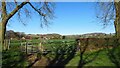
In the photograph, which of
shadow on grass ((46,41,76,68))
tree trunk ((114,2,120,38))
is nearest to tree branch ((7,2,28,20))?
shadow on grass ((46,41,76,68))

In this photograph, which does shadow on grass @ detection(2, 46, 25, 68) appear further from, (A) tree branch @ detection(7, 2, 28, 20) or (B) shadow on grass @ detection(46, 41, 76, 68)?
(A) tree branch @ detection(7, 2, 28, 20)

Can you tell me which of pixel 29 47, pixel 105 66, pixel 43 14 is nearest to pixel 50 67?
pixel 105 66

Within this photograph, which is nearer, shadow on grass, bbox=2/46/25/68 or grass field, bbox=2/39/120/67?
grass field, bbox=2/39/120/67

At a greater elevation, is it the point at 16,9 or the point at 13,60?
the point at 16,9

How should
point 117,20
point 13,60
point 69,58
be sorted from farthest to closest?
point 117,20 < point 69,58 < point 13,60

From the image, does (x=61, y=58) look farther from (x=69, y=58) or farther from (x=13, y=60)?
(x=13, y=60)

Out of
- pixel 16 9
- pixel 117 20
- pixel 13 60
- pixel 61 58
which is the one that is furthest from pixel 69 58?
pixel 16 9

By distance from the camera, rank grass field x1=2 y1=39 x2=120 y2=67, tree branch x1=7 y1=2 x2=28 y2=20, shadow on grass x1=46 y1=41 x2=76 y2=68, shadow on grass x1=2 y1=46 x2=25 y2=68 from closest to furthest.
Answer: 1. shadow on grass x1=46 y1=41 x2=76 y2=68
2. grass field x1=2 y1=39 x2=120 y2=67
3. shadow on grass x1=2 y1=46 x2=25 y2=68
4. tree branch x1=7 y1=2 x2=28 y2=20

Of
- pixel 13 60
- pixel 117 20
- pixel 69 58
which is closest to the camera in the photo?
pixel 13 60

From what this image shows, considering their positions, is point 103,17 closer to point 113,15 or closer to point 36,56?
point 113,15

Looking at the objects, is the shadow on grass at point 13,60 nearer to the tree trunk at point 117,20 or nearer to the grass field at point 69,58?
the grass field at point 69,58

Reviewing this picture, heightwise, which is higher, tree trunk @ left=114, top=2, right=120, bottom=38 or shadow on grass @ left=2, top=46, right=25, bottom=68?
tree trunk @ left=114, top=2, right=120, bottom=38

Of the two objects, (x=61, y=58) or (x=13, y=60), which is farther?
(x=61, y=58)

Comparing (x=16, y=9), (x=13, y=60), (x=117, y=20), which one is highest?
(x=16, y=9)
